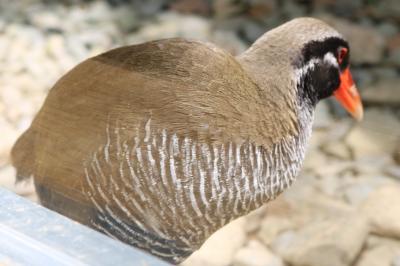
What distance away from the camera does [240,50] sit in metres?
0.93

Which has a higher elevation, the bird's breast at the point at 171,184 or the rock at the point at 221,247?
the bird's breast at the point at 171,184

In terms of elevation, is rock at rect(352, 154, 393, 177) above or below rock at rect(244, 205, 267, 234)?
above

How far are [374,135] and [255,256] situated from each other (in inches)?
8.8

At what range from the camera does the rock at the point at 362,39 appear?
888mm

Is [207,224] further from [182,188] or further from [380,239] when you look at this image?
[380,239]

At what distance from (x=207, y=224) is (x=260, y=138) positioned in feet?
0.44

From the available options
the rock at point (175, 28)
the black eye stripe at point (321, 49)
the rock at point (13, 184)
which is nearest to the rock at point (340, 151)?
the black eye stripe at point (321, 49)

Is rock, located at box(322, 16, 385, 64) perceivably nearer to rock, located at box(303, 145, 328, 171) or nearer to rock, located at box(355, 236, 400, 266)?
rock, located at box(303, 145, 328, 171)

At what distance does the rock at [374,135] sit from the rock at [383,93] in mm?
17

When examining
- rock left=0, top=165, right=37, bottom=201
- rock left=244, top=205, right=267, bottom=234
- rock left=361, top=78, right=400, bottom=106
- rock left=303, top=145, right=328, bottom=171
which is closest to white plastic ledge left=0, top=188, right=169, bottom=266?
rock left=0, top=165, right=37, bottom=201

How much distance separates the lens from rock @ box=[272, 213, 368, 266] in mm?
919

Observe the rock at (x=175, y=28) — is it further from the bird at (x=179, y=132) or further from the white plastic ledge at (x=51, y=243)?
the white plastic ledge at (x=51, y=243)

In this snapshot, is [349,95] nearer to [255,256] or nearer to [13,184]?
[255,256]

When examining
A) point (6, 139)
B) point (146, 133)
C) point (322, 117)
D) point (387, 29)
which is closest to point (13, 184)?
point (6, 139)
